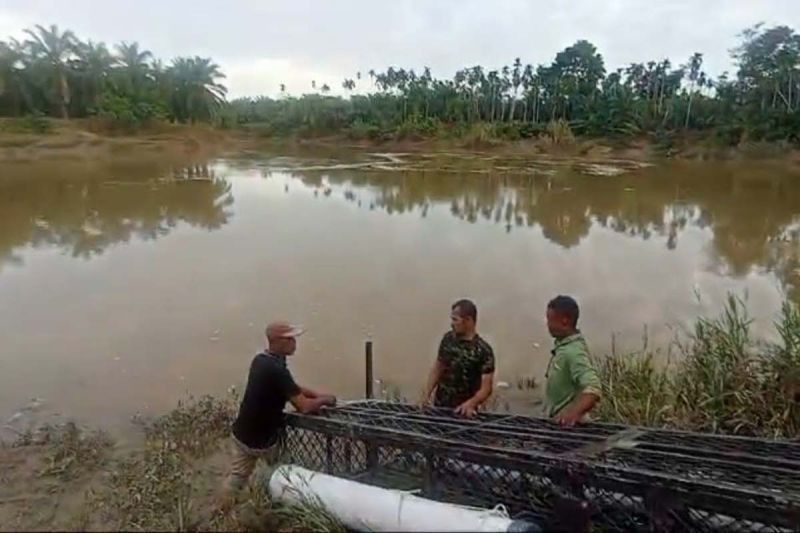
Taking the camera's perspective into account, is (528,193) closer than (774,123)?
Yes

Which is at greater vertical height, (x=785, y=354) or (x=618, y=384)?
(x=785, y=354)

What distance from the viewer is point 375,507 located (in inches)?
104

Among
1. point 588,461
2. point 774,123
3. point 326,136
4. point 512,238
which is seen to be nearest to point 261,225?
point 512,238

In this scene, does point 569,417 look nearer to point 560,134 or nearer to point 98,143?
point 98,143

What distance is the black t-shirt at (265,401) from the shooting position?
3467 millimetres

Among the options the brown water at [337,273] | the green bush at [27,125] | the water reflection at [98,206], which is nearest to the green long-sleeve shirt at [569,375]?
the brown water at [337,273]

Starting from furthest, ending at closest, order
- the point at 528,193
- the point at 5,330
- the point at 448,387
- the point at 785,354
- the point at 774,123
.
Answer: the point at 774,123 < the point at 528,193 < the point at 5,330 < the point at 785,354 < the point at 448,387

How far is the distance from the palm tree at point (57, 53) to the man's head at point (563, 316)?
136 feet

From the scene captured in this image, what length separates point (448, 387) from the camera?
400cm

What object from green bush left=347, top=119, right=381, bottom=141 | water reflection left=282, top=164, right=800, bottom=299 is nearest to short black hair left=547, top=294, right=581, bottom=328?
water reflection left=282, top=164, right=800, bottom=299

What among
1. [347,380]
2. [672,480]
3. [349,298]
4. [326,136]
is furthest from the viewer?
[326,136]

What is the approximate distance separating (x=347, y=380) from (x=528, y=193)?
15.3 m

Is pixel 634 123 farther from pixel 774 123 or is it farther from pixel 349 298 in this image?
pixel 349 298

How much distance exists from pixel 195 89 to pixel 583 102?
25.3m
